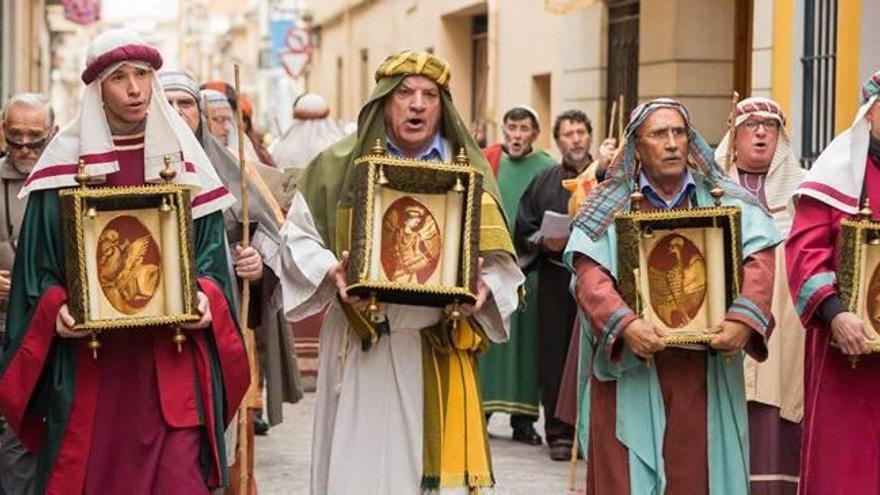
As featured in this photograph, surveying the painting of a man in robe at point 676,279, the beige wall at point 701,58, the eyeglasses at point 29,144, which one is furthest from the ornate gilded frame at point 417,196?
the beige wall at point 701,58

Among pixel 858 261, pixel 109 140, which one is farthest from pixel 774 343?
pixel 109 140

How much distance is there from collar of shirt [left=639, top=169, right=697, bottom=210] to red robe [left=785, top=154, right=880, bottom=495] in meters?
0.50

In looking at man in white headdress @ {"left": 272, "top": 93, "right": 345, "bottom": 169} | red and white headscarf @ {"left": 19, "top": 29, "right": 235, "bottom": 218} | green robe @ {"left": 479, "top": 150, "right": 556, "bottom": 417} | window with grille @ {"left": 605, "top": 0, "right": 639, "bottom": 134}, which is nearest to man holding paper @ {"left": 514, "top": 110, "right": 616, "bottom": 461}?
green robe @ {"left": 479, "top": 150, "right": 556, "bottom": 417}

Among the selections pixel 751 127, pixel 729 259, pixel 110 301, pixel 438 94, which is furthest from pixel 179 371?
pixel 751 127

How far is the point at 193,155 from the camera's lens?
295 inches

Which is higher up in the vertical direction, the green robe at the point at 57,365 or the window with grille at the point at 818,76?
the window with grille at the point at 818,76

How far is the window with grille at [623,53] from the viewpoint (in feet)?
63.0

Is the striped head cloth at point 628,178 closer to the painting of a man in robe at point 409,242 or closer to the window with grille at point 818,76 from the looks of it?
the painting of a man in robe at point 409,242

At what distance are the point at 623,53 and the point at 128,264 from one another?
1282cm

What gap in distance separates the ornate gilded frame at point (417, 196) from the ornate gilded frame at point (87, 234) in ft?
1.86

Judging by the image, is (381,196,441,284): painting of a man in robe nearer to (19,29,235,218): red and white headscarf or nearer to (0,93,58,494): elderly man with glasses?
(19,29,235,218): red and white headscarf

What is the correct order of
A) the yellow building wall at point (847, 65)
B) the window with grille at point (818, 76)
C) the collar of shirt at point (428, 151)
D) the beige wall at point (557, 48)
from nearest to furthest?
the collar of shirt at point (428, 151) < the yellow building wall at point (847, 65) < the window with grille at point (818, 76) < the beige wall at point (557, 48)

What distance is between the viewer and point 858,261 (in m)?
7.50

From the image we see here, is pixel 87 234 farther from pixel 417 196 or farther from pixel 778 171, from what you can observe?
pixel 778 171
